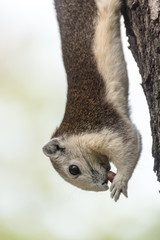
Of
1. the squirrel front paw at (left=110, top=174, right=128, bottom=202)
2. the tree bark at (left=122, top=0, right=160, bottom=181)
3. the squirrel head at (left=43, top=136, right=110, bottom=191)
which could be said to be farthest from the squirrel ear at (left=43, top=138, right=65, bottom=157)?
the tree bark at (left=122, top=0, right=160, bottom=181)

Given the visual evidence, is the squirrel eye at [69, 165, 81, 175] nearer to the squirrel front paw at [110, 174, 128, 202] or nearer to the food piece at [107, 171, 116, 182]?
the food piece at [107, 171, 116, 182]

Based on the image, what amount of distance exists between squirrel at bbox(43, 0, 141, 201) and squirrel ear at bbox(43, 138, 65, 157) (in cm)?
19

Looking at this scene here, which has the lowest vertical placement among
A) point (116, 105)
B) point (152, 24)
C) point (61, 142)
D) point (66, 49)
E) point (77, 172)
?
point (77, 172)

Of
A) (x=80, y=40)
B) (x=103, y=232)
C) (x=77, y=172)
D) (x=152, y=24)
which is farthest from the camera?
(x=103, y=232)

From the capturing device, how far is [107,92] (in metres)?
5.07

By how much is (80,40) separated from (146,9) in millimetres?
1759

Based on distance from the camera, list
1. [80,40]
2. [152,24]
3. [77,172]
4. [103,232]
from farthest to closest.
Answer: [103,232]
[77,172]
[80,40]
[152,24]

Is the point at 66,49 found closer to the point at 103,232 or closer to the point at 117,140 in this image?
the point at 117,140

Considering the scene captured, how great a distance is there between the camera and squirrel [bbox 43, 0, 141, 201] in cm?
493

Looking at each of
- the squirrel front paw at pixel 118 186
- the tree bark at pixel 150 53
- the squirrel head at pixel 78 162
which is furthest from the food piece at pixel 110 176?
the tree bark at pixel 150 53

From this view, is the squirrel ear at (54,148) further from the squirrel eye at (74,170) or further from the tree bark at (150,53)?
the tree bark at (150,53)

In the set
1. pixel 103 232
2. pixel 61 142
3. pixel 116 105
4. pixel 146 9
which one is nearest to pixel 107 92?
pixel 116 105

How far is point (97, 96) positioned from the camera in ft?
17.0

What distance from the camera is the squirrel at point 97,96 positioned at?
493 centimetres
